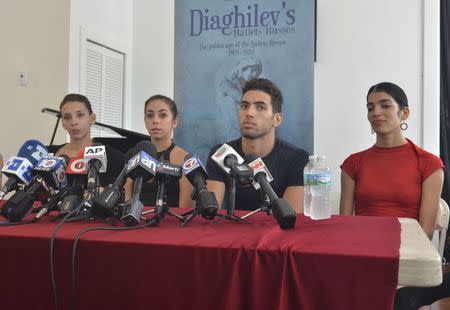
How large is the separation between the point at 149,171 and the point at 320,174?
462mm

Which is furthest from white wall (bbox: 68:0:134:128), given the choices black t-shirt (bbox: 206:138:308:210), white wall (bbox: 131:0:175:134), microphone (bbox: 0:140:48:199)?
microphone (bbox: 0:140:48:199)

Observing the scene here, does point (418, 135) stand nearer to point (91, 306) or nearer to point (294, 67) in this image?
point (294, 67)

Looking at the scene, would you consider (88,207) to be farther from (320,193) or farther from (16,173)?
(320,193)

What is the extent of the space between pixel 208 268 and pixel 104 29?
11.2ft

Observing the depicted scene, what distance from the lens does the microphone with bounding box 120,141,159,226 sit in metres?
1.11

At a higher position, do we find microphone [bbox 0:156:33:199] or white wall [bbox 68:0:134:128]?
white wall [bbox 68:0:134:128]

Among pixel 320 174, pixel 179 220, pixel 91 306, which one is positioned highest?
pixel 320 174

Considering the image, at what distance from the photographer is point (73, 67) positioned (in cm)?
362

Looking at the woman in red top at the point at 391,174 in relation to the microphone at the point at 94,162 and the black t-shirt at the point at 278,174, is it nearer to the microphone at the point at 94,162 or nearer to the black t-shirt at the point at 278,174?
the black t-shirt at the point at 278,174

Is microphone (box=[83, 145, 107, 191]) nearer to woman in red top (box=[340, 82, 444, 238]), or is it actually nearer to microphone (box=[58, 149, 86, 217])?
microphone (box=[58, 149, 86, 217])

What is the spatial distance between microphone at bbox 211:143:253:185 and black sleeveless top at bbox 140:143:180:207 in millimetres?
579

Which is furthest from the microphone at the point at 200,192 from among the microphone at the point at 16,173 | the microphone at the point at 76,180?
the microphone at the point at 16,173

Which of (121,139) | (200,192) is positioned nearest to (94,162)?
(200,192)

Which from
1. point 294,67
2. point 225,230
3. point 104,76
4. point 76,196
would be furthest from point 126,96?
point 225,230
